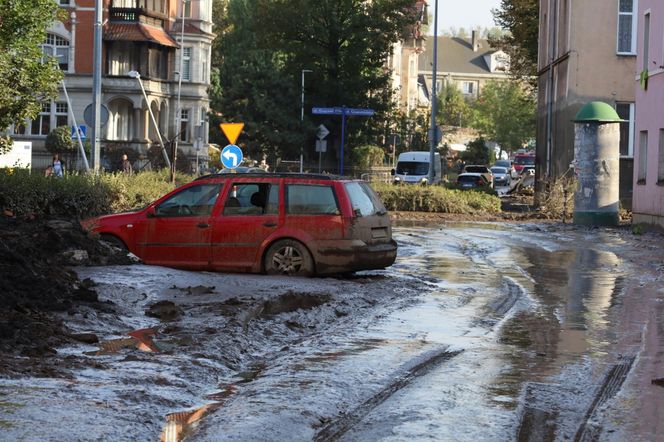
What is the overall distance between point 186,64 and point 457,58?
375 ft

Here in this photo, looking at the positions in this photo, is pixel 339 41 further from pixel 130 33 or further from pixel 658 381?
pixel 658 381

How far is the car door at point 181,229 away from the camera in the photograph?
1716cm

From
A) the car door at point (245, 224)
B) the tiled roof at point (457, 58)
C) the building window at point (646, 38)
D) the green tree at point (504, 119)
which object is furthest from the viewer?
the tiled roof at point (457, 58)

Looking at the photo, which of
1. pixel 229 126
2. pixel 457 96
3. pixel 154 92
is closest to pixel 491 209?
pixel 229 126

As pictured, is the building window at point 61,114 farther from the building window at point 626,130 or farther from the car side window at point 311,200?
the car side window at point 311,200

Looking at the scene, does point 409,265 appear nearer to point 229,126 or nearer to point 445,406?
point 229,126

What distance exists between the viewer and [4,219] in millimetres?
18594

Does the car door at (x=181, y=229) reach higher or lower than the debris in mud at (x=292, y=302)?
higher

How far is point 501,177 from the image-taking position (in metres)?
76.4

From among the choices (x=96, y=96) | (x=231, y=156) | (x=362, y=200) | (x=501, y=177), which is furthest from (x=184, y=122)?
(x=362, y=200)

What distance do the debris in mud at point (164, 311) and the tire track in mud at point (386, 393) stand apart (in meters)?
2.93

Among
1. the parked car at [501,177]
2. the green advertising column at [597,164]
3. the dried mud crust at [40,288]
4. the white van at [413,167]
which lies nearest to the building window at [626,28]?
the green advertising column at [597,164]

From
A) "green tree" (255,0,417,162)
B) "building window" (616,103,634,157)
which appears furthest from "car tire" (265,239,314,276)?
"green tree" (255,0,417,162)

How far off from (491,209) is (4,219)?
25.3 metres
